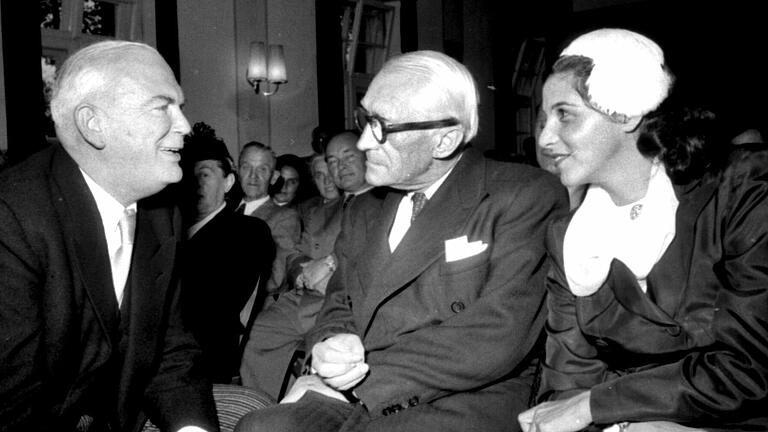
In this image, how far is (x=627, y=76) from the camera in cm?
179

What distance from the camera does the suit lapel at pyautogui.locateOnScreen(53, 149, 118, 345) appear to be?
1880 mm

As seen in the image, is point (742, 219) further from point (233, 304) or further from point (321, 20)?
point (321, 20)

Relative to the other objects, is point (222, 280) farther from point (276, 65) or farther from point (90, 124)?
point (276, 65)

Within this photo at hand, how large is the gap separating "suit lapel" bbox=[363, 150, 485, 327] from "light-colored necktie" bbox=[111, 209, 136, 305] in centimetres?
74

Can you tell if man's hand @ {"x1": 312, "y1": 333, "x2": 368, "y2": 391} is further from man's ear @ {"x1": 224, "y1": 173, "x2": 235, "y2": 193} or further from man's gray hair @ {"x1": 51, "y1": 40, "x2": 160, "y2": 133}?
man's ear @ {"x1": 224, "y1": 173, "x2": 235, "y2": 193}

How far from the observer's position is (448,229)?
225 cm

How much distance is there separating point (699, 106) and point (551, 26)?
1224 centimetres

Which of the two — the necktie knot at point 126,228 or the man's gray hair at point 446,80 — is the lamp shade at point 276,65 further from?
the necktie knot at point 126,228

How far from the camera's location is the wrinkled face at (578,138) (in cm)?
185

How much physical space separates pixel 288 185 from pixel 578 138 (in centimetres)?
451

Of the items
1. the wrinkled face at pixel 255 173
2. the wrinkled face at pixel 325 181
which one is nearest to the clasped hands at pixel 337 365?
the wrinkled face at pixel 325 181

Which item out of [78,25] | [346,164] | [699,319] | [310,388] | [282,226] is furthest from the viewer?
[78,25]

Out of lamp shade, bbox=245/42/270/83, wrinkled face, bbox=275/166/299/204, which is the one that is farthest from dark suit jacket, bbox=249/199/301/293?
lamp shade, bbox=245/42/270/83

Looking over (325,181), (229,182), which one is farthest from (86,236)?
(325,181)
